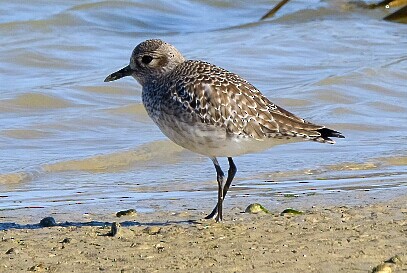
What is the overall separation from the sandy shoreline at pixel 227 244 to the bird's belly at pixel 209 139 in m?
0.43

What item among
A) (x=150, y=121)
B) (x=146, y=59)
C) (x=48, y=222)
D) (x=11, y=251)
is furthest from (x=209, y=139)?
(x=150, y=121)

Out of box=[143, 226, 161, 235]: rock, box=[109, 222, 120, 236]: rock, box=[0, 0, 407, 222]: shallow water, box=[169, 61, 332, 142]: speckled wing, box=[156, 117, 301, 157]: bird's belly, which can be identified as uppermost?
box=[169, 61, 332, 142]: speckled wing

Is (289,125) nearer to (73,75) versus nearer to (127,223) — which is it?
(127,223)

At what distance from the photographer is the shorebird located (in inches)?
232

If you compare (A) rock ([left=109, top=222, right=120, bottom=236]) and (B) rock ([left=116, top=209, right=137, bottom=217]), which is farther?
(B) rock ([left=116, top=209, right=137, bottom=217])

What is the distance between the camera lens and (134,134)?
9258mm

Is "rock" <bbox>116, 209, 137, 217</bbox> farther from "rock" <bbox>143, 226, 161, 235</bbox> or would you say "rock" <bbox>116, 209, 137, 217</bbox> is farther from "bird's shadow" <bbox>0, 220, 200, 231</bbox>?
"rock" <bbox>143, 226, 161, 235</bbox>

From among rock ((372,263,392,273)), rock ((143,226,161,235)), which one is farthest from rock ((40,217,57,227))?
rock ((372,263,392,273))

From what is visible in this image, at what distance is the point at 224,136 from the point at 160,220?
69 centimetres

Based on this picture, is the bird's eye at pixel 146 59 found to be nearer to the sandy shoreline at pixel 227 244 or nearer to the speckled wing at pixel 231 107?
the speckled wing at pixel 231 107

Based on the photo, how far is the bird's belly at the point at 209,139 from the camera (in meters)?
5.87

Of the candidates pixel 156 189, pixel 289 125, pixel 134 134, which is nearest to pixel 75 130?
pixel 134 134

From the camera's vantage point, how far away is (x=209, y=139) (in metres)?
5.88

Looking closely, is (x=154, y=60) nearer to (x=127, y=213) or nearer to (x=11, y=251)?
(x=127, y=213)
